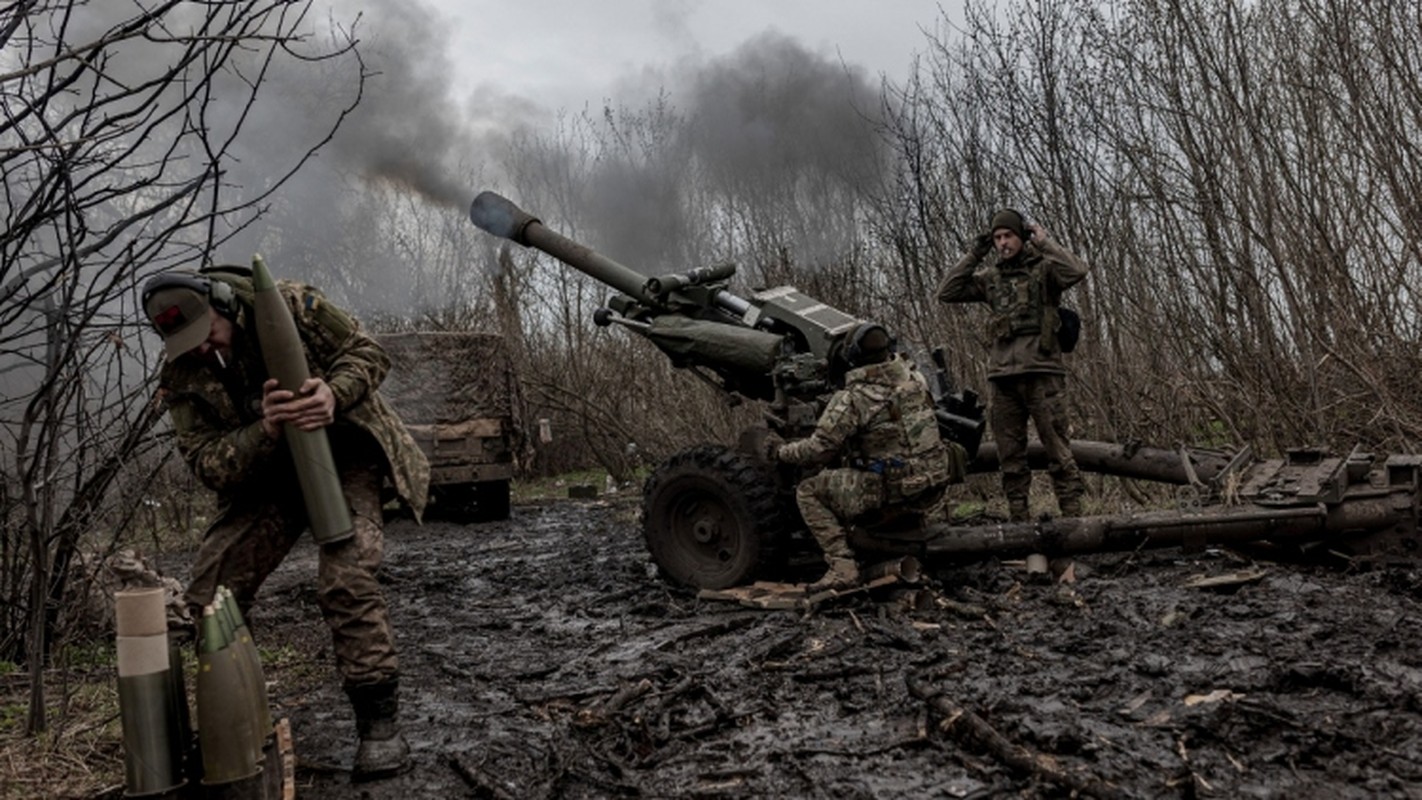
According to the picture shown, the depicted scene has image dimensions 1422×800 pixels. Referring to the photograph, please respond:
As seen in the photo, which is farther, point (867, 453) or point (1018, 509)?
point (1018, 509)

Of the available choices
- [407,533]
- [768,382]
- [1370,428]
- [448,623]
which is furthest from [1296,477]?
[407,533]

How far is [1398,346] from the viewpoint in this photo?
6.96 m

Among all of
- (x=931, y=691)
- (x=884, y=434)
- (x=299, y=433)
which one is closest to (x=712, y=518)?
(x=884, y=434)

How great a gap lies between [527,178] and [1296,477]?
11.9 meters

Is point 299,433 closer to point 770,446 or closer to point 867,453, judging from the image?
point 867,453

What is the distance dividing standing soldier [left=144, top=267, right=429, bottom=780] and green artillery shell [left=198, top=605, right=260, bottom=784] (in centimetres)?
50

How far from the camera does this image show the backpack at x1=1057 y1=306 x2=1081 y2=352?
22.7 feet

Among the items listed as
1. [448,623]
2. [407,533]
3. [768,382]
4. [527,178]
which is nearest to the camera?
[448,623]

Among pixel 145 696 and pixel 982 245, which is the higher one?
pixel 982 245

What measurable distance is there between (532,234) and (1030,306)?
3.32 meters

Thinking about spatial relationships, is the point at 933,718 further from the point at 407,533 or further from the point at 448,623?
the point at 407,533

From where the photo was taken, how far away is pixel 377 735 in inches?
138

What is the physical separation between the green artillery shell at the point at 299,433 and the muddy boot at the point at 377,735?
0.47 m

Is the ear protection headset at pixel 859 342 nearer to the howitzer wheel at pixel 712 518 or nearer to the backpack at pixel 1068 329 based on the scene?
the howitzer wheel at pixel 712 518
